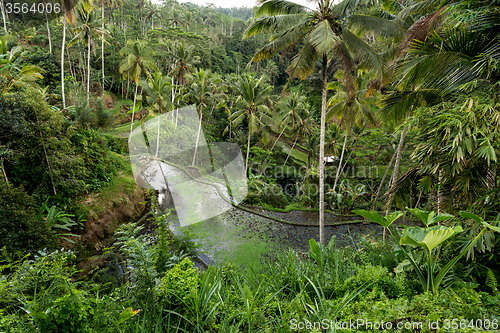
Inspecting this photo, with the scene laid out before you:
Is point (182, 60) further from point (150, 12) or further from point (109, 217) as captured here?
point (150, 12)

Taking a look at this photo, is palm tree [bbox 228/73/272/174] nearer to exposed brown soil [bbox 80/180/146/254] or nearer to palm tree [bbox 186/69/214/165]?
palm tree [bbox 186/69/214/165]

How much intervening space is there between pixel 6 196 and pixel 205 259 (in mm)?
5471

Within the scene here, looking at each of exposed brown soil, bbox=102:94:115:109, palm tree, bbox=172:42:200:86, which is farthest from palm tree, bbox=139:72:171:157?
exposed brown soil, bbox=102:94:115:109

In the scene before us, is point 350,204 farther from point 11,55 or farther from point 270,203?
point 11,55

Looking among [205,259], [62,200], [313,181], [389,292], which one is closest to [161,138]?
[62,200]

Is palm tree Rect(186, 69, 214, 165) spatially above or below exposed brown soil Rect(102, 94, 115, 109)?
above
